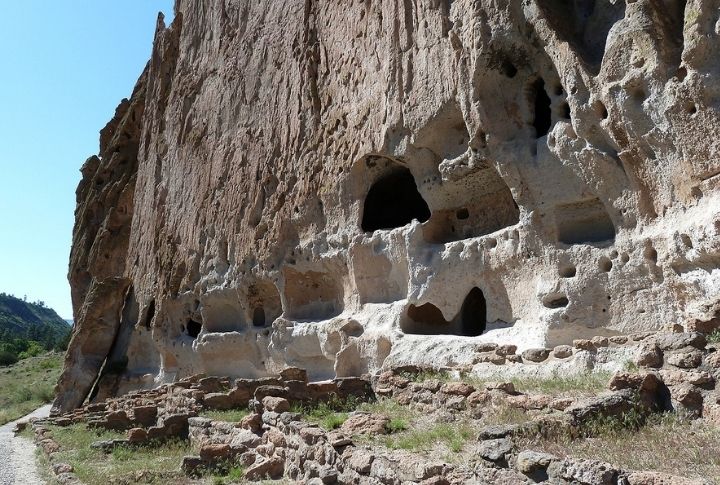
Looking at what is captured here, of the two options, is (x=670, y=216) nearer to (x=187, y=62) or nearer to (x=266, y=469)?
(x=266, y=469)

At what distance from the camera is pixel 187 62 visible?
2525cm

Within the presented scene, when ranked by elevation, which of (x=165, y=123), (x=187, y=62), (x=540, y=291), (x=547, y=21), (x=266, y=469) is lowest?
(x=266, y=469)

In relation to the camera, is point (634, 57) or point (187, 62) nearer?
point (634, 57)

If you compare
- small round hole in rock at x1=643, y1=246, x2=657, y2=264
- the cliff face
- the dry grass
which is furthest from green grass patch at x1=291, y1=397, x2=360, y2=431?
small round hole in rock at x1=643, y1=246, x2=657, y2=264

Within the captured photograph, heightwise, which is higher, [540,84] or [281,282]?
[540,84]

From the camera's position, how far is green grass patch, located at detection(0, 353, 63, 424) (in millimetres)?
27609

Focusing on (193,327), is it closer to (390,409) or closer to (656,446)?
(390,409)

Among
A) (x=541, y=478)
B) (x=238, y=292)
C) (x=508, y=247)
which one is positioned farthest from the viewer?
(x=238, y=292)

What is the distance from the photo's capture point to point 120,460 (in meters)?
9.52

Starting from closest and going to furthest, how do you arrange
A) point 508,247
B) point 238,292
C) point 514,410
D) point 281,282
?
point 514,410 < point 508,247 < point 281,282 < point 238,292

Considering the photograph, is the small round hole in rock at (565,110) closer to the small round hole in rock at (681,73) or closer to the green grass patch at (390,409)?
the small round hole in rock at (681,73)

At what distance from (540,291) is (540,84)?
399 cm

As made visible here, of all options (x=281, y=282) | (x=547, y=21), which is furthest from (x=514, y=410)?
(x=281, y=282)

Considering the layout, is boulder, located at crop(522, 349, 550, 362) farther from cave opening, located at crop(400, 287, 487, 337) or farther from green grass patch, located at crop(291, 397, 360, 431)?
cave opening, located at crop(400, 287, 487, 337)
